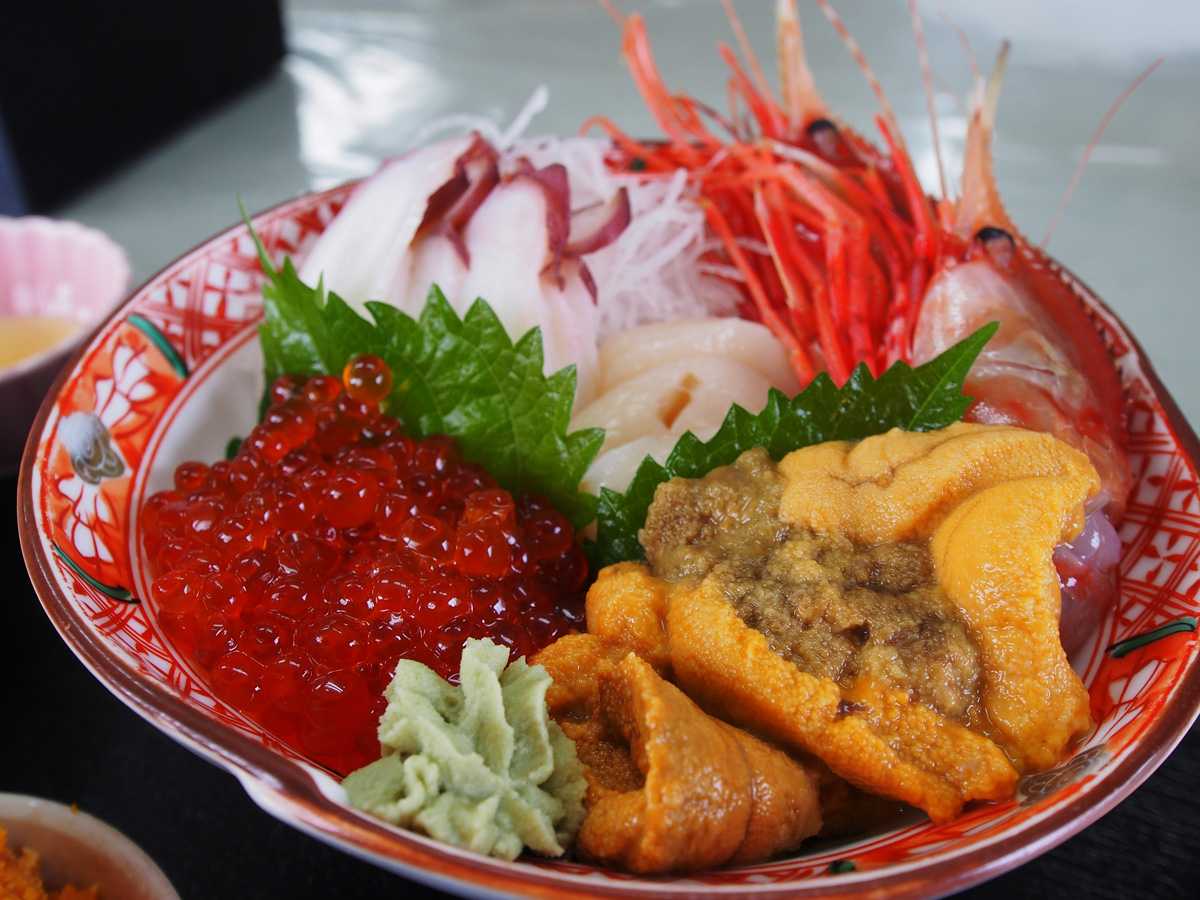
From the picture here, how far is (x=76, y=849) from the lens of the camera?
129cm

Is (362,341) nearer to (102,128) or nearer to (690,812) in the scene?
(690,812)

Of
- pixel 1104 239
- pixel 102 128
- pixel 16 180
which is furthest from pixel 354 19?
pixel 1104 239

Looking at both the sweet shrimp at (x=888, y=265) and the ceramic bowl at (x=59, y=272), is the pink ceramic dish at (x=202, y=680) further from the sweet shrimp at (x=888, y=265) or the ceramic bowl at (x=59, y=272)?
the ceramic bowl at (x=59, y=272)

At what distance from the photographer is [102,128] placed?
10.8 ft

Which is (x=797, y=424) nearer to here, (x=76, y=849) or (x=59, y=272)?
(x=76, y=849)

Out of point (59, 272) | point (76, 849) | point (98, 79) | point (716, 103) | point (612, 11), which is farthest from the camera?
point (716, 103)

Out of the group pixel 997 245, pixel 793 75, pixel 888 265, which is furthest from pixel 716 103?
pixel 997 245

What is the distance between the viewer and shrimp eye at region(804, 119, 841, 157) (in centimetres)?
220

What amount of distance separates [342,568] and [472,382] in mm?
410

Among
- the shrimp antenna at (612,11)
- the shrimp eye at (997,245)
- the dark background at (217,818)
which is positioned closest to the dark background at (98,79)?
the shrimp antenna at (612,11)

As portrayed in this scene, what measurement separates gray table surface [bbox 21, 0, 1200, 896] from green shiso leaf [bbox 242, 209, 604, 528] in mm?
1848

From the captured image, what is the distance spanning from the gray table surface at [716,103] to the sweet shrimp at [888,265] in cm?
128

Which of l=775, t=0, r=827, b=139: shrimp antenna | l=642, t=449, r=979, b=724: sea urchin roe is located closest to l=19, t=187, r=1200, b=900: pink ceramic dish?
l=642, t=449, r=979, b=724: sea urchin roe

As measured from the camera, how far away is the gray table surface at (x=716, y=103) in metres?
3.36
